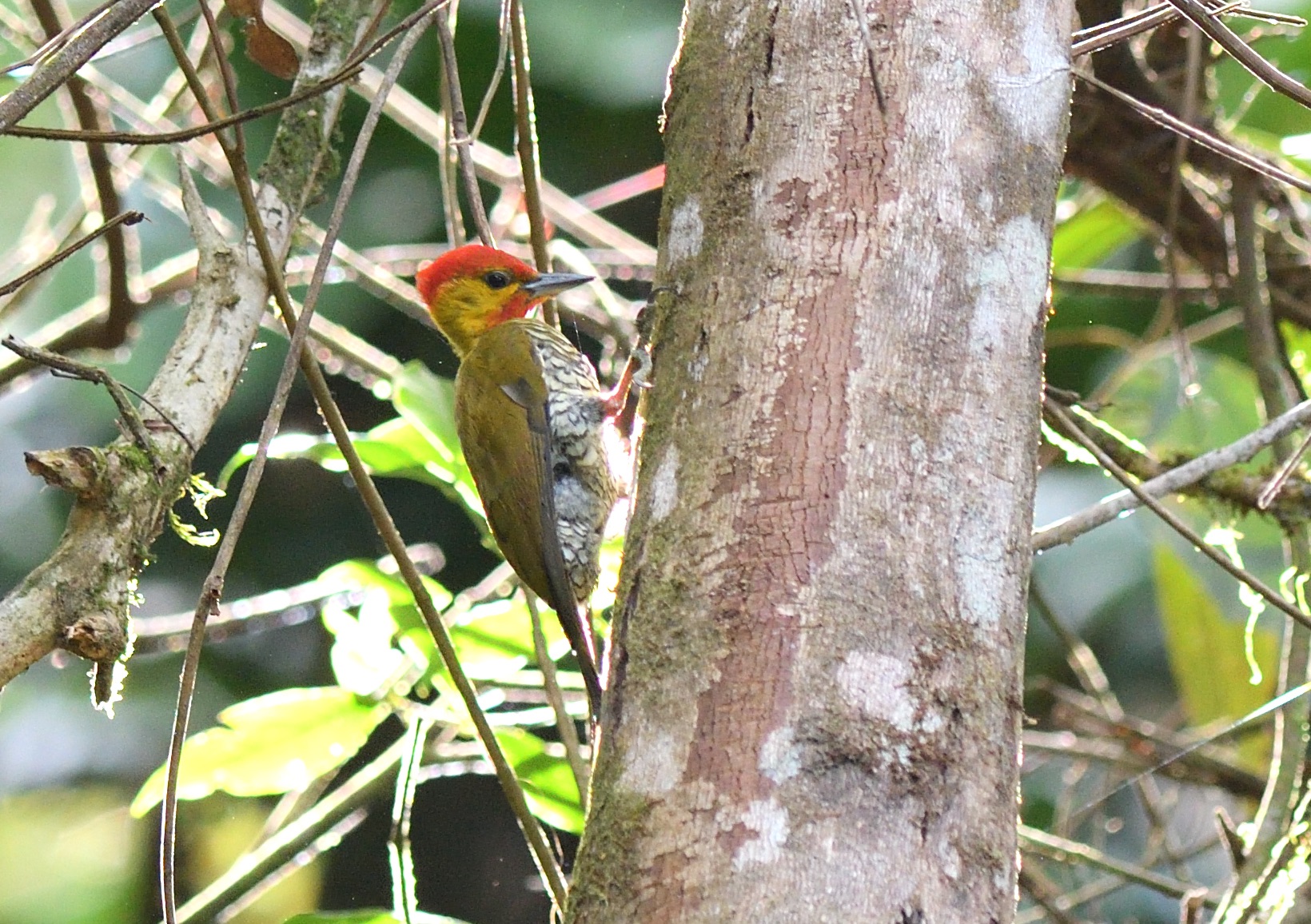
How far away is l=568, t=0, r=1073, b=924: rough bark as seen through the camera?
1186 mm

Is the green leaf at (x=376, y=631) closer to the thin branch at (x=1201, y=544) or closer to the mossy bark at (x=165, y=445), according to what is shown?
the mossy bark at (x=165, y=445)

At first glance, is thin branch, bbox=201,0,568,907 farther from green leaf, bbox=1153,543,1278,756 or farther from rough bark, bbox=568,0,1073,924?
green leaf, bbox=1153,543,1278,756

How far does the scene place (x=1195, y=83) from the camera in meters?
2.91

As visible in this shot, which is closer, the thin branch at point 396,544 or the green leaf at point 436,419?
the thin branch at point 396,544

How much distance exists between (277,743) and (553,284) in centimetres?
125

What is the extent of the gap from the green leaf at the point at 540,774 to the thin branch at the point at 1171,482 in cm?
88

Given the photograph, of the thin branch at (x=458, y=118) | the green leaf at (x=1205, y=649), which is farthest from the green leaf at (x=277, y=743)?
the green leaf at (x=1205, y=649)

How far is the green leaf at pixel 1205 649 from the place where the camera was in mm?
4004

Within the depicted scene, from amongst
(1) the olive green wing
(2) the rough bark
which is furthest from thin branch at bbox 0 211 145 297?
(1) the olive green wing

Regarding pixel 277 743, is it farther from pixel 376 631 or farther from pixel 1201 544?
pixel 1201 544

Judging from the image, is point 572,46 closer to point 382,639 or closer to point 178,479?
point 382,639

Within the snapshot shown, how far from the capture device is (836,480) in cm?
132

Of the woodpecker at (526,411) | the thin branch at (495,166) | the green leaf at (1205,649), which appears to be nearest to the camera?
the woodpecker at (526,411)

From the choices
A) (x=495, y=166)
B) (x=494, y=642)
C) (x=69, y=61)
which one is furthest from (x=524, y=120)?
(x=495, y=166)
